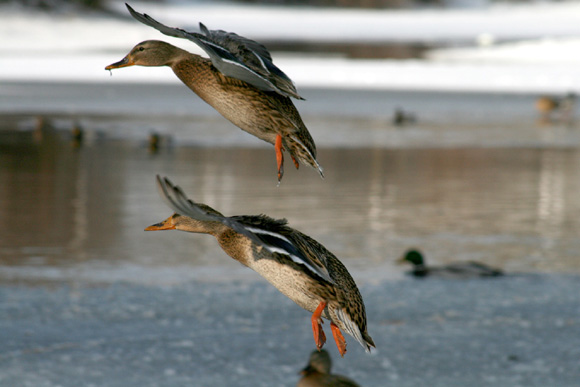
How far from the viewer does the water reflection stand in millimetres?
13359

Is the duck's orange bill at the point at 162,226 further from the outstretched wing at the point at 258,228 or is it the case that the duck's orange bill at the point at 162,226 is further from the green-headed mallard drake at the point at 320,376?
the green-headed mallard drake at the point at 320,376

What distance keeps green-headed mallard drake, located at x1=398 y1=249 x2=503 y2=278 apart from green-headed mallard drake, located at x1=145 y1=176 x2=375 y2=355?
393 inches

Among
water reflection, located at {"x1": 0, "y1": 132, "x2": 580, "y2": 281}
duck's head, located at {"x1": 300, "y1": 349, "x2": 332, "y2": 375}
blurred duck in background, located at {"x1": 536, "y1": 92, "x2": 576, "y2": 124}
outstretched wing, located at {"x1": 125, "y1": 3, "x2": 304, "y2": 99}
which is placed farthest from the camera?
blurred duck in background, located at {"x1": 536, "y1": 92, "x2": 576, "y2": 124}

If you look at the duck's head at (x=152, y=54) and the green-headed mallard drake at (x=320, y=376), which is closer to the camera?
the duck's head at (x=152, y=54)

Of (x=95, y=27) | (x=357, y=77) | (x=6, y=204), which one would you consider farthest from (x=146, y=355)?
(x=95, y=27)

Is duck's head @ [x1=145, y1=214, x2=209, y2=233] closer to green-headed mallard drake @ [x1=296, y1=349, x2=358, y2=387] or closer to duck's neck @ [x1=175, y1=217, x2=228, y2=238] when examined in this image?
duck's neck @ [x1=175, y1=217, x2=228, y2=238]

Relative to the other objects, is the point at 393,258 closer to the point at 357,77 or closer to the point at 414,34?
the point at 357,77

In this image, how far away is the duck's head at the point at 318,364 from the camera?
8792mm

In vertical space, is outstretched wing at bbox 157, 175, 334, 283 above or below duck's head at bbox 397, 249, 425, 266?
above

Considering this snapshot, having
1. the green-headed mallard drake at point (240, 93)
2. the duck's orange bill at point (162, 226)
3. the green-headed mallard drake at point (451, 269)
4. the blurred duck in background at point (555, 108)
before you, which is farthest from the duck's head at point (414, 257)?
the blurred duck in background at point (555, 108)

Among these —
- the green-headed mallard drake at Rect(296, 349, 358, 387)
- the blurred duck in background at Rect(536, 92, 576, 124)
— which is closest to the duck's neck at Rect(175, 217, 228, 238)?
the green-headed mallard drake at Rect(296, 349, 358, 387)

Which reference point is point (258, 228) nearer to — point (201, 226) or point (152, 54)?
point (201, 226)

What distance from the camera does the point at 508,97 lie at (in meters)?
38.1

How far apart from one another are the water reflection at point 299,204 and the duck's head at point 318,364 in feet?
10.9
